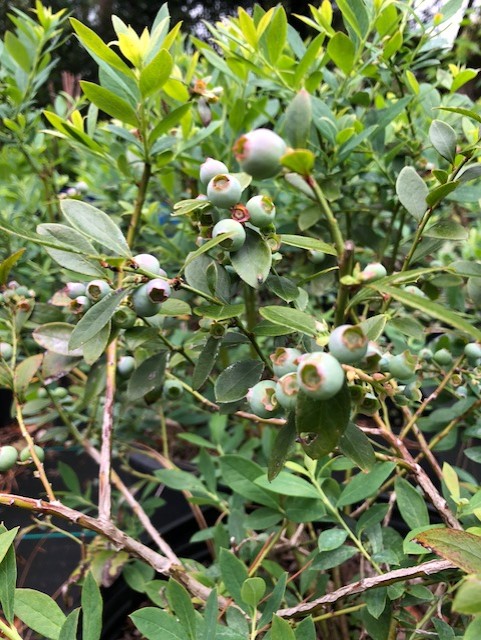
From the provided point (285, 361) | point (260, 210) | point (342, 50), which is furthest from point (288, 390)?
point (342, 50)

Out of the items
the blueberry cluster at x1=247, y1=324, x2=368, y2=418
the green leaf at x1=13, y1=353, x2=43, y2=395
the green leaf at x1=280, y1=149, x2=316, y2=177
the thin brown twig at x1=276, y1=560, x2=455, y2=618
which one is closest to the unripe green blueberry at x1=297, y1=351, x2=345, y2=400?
the blueberry cluster at x1=247, y1=324, x2=368, y2=418

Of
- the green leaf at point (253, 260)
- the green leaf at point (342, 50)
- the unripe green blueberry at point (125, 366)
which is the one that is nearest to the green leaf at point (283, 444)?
the green leaf at point (253, 260)

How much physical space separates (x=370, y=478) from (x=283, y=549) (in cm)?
35

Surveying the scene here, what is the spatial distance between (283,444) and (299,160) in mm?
202

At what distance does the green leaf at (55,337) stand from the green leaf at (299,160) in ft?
1.17

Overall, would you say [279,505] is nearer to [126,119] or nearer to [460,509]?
[460,509]

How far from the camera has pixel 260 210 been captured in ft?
1.21

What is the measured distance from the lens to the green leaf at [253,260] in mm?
365

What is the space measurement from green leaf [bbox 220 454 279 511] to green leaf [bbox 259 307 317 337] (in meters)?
0.32

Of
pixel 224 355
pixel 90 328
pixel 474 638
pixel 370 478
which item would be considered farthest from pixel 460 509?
pixel 224 355

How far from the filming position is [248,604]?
45 cm

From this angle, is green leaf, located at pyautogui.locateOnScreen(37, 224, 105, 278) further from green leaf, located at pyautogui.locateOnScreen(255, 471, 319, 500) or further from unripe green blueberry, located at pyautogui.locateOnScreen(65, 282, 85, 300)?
green leaf, located at pyautogui.locateOnScreen(255, 471, 319, 500)

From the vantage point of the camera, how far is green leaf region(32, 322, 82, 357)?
0.55 metres

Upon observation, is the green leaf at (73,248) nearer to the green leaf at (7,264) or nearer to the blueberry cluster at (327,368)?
the green leaf at (7,264)
